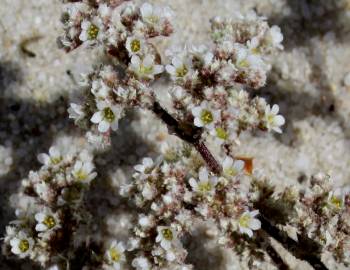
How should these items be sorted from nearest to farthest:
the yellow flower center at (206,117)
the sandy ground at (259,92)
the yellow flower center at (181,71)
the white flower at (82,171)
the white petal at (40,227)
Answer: the yellow flower center at (206,117) < the yellow flower center at (181,71) < the white petal at (40,227) < the white flower at (82,171) < the sandy ground at (259,92)

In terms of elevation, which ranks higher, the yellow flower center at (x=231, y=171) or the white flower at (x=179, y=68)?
the white flower at (x=179, y=68)

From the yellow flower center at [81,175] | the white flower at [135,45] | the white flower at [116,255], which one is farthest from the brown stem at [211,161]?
the white flower at [116,255]

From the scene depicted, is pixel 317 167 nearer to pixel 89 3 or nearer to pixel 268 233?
pixel 268 233

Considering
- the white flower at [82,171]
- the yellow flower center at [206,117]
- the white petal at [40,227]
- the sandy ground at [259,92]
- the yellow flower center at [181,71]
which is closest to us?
the yellow flower center at [206,117]

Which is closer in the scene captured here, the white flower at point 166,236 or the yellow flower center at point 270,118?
the white flower at point 166,236

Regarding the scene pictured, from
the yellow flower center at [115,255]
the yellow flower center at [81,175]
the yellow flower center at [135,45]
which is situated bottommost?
the yellow flower center at [115,255]

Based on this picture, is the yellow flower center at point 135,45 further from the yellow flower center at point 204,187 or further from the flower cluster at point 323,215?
the flower cluster at point 323,215

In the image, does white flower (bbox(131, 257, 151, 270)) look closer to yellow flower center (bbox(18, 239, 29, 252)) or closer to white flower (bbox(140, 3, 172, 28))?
yellow flower center (bbox(18, 239, 29, 252))

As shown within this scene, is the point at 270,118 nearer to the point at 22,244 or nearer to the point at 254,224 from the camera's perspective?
the point at 254,224
